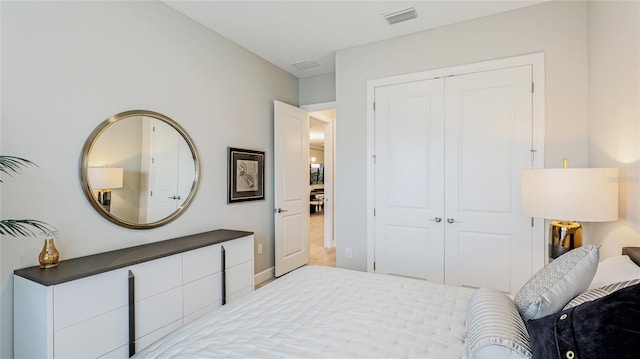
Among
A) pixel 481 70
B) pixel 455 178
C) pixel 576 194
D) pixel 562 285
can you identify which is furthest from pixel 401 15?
pixel 562 285

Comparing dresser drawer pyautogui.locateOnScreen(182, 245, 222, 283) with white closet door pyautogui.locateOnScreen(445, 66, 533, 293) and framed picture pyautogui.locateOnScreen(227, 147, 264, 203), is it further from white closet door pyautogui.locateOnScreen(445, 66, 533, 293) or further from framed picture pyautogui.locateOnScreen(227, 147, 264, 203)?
white closet door pyautogui.locateOnScreen(445, 66, 533, 293)

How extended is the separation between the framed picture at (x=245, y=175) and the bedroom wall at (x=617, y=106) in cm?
321

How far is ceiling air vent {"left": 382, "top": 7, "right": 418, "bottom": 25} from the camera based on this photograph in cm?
270

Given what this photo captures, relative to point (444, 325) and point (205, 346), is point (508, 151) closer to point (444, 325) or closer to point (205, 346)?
point (444, 325)

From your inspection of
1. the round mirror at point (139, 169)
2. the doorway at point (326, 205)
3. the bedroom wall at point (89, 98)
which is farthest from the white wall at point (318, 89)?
the round mirror at point (139, 169)

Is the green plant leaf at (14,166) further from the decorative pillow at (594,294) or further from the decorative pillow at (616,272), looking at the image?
the decorative pillow at (616,272)

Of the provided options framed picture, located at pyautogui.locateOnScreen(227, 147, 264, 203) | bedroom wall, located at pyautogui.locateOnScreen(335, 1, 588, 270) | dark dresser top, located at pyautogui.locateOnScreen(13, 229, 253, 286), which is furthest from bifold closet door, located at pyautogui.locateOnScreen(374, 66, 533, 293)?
dark dresser top, located at pyautogui.locateOnScreen(13, 229, 253, 286)

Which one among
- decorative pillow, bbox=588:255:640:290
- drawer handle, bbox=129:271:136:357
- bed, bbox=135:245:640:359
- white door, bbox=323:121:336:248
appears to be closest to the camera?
bed, bbox=135:245:640:359

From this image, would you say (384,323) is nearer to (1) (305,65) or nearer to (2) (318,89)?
(1) (305,65)

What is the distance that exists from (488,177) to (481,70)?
1.02 metres

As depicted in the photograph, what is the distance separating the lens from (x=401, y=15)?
9.08ft

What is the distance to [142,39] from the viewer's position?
7.89 ft

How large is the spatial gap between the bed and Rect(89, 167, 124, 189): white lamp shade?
4.45 feet

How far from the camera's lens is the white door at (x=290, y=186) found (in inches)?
152
